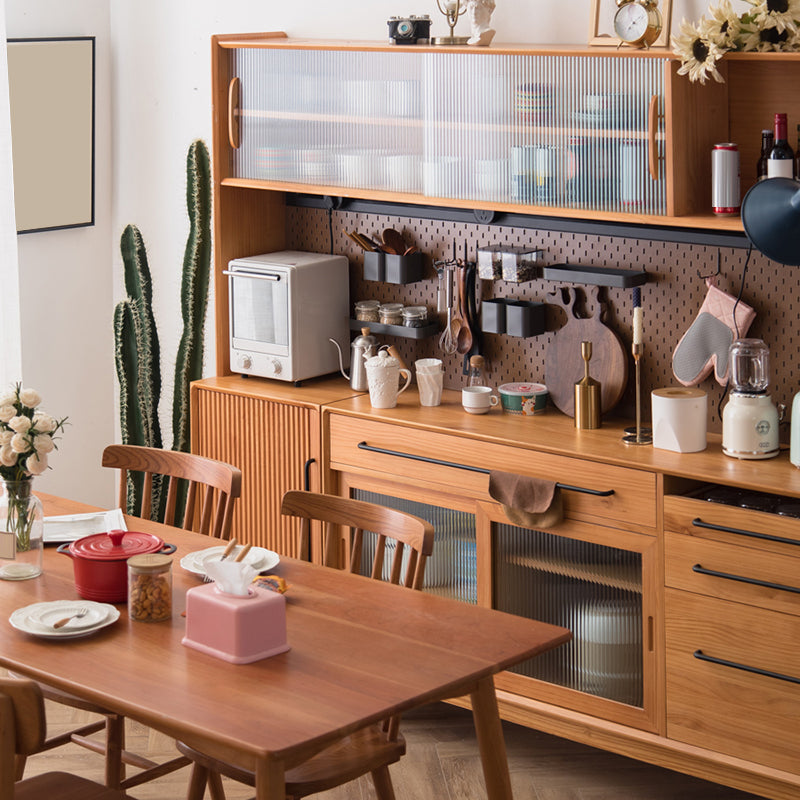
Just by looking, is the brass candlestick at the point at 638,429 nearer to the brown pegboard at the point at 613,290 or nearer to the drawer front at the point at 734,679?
the brown pegboard at the point at 613,290

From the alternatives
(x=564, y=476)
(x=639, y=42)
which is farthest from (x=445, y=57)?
(x=564, y=476)

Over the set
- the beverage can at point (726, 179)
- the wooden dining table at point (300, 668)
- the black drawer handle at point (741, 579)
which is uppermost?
the beverage can at point (726, 179)

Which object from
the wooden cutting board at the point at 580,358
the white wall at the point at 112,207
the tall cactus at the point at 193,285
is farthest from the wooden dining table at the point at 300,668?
the white wall at the point at 112,207

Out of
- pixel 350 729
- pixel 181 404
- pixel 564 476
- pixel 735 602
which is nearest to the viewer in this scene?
pixel 350 729

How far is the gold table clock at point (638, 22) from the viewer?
3.46 meters

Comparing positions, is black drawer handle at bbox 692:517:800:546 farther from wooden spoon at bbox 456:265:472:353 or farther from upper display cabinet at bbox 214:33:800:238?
wooden spoon at bbox 456:265:472:353

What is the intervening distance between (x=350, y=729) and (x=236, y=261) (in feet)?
8.04

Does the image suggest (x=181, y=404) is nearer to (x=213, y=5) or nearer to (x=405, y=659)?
(x=213, y=5)

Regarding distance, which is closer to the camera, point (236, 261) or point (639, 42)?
point (639, 42)

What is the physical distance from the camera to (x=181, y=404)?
201 inches

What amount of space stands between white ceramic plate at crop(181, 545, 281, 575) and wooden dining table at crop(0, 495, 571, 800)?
3 cm

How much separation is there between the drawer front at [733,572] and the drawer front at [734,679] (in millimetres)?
29

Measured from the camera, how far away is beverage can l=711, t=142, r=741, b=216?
3.39 meters

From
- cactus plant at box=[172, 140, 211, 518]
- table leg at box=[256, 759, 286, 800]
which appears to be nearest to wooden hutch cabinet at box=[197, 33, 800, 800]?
cactus plant at box=[172, 140, 211, 518]
